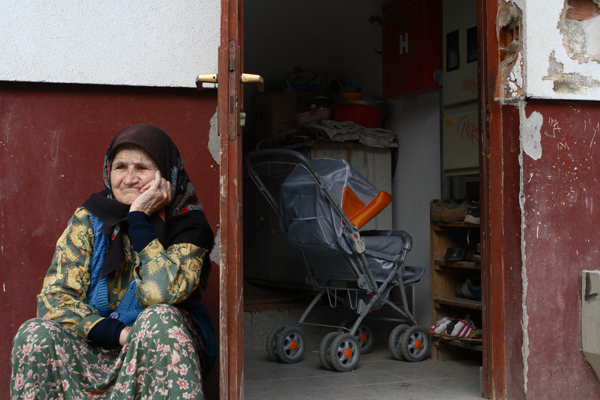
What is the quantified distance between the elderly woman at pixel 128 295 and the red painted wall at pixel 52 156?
0.53 metres

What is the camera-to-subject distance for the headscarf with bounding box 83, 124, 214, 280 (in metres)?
2.51

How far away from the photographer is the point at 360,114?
18.8 feet

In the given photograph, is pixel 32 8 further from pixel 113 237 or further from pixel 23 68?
pixel 113 237

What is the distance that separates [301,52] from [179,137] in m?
Answer: 4.15

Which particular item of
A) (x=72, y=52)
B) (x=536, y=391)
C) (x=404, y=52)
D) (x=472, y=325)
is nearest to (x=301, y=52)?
(x=404, y=52)

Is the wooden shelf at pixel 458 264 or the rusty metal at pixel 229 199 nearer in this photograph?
the rusty metal at pixel 229 199

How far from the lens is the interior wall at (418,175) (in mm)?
5410

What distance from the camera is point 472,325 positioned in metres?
4.47

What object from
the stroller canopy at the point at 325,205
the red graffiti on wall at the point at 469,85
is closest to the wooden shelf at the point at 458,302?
the stroller canopy at the point at 325,205

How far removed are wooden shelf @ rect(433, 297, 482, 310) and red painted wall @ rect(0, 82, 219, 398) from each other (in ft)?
6.44

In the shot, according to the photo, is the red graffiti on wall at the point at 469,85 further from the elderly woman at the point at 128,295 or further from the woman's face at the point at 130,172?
the woman's face at the point at 130,172

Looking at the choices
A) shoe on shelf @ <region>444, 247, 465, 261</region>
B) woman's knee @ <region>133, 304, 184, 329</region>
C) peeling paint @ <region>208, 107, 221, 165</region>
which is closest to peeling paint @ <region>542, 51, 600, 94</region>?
shoe on shelf @ <region>444, 247, 465, 261</region>

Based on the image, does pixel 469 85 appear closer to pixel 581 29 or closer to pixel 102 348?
pixel 581 29

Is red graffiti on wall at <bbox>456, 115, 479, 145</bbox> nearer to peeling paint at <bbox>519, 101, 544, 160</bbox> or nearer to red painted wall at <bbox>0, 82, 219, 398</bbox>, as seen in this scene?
peeling paint at <bbox>519, 101, 544, 160</bbox>
